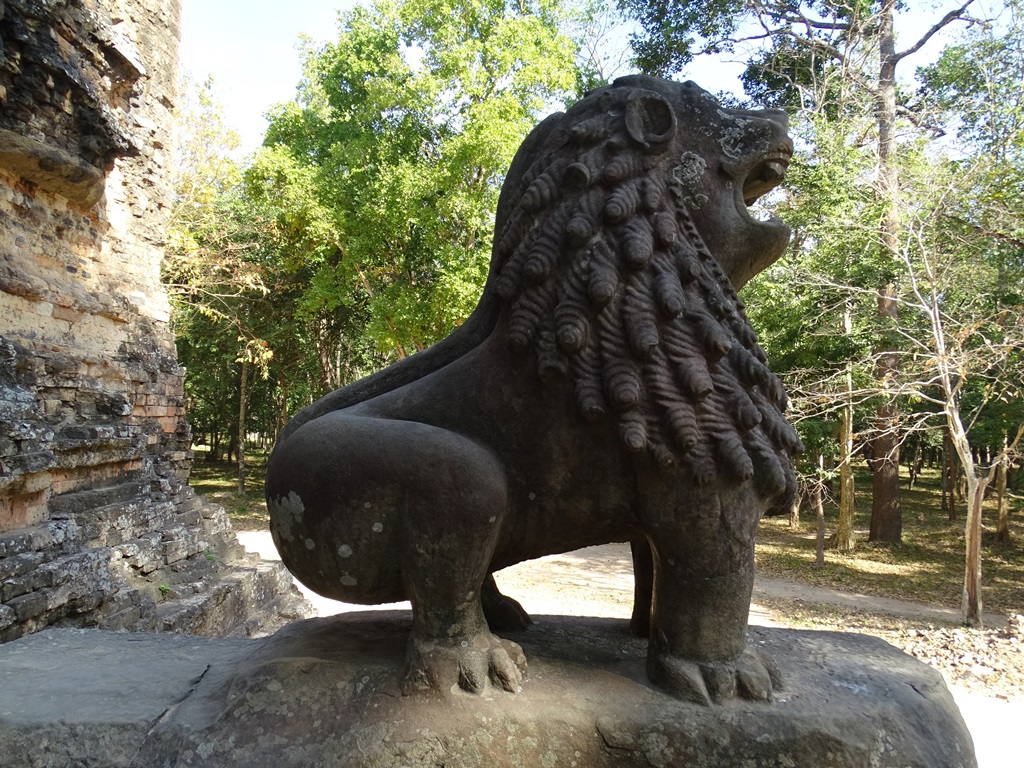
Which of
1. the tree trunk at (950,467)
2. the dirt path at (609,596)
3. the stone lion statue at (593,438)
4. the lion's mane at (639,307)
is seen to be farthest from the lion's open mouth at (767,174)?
the tree trunk at (950,467)

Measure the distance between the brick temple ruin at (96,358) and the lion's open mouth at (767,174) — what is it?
385 cm

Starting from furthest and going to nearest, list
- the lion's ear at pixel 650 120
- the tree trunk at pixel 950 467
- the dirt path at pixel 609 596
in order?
the tree trunk at pixel 950 467
the dirt path at pixel 609 596
the lion's ear at pixel 650 120

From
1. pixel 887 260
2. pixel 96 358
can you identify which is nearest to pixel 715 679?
pixel 96 358

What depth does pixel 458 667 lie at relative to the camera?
171cm

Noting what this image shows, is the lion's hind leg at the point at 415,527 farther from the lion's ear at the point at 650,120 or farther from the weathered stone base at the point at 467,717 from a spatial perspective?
the lion's ear at the point at 650,120

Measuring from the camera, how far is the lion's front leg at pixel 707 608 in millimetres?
1683

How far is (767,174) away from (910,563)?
1171 centimetres

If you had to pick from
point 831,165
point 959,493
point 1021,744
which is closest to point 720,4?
point 831,165

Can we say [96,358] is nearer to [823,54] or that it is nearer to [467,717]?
[467,717]

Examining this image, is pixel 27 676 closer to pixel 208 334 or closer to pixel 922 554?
pixel 922 554

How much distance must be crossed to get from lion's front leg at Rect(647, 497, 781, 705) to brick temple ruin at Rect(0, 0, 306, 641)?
3368 mm

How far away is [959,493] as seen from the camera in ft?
66.0

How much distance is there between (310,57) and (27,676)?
18.6m

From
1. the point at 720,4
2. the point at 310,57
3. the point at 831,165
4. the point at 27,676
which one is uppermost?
the point at 310,57
